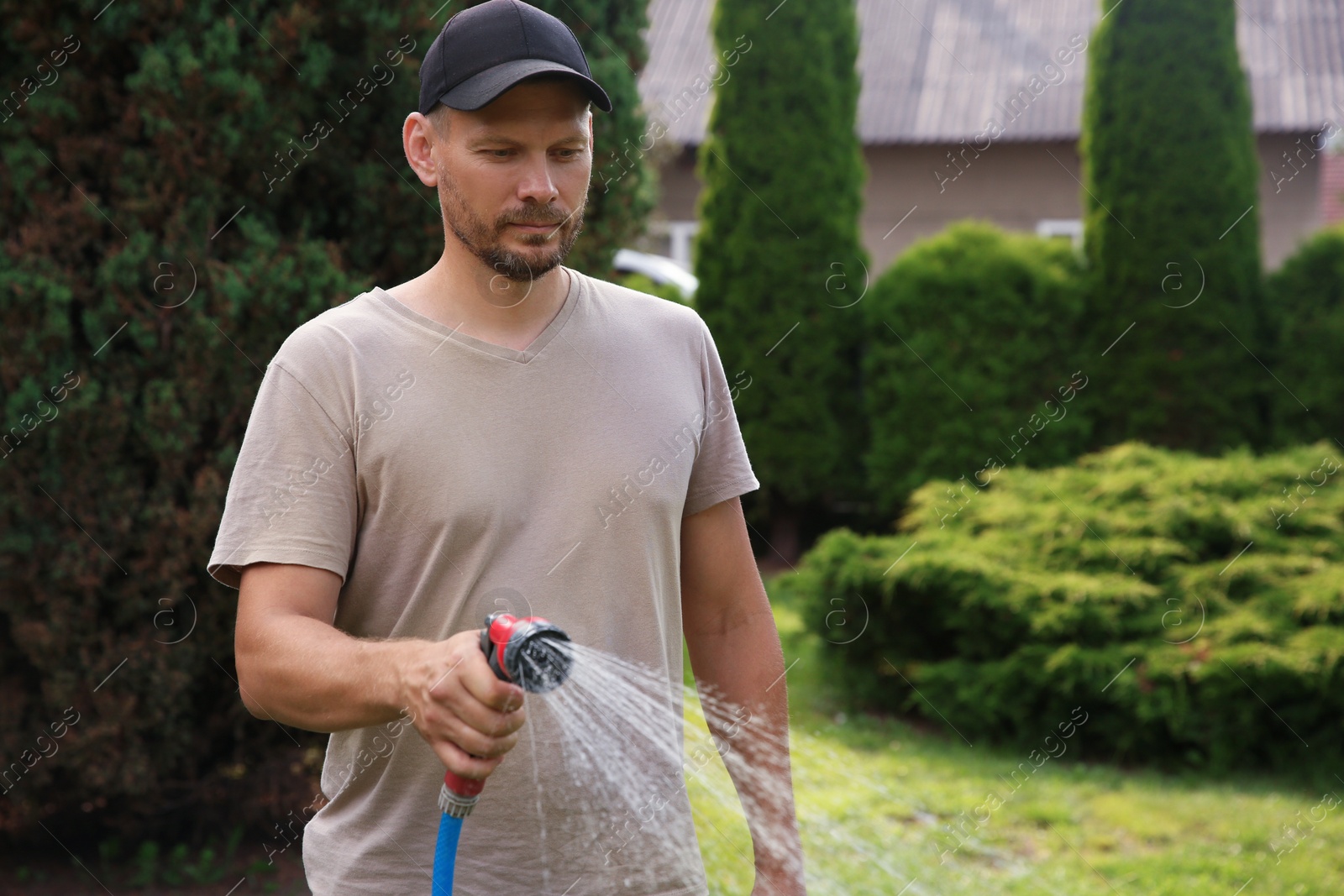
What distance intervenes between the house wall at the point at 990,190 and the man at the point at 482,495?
13748 mm

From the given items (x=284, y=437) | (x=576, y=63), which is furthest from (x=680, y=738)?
(x=576, y=63)

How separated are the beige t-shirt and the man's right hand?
342mm

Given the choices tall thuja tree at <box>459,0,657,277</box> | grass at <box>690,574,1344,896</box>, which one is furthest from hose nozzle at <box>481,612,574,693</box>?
tall thuja tree at <box>459,0,657,277</box>

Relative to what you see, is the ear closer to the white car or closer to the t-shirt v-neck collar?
the t-shirt v-neck collar

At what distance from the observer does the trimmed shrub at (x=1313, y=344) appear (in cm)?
847

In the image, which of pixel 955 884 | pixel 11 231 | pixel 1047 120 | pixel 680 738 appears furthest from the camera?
pixel 1047 120

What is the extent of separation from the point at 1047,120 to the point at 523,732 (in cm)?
1557

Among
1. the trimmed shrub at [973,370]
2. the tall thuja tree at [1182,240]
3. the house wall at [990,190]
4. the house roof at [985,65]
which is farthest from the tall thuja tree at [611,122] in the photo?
the house wall at [990,190]

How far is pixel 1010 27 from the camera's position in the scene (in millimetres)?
17750

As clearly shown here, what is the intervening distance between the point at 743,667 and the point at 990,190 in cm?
1472

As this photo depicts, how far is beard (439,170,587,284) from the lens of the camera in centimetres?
183

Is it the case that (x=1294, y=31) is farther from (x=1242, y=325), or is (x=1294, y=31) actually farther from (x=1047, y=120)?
(x=1242, y=325)

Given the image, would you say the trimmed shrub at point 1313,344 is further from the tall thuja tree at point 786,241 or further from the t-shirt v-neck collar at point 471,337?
the t-shirt v-neck collar at point 471,337

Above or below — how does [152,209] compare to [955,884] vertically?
above
